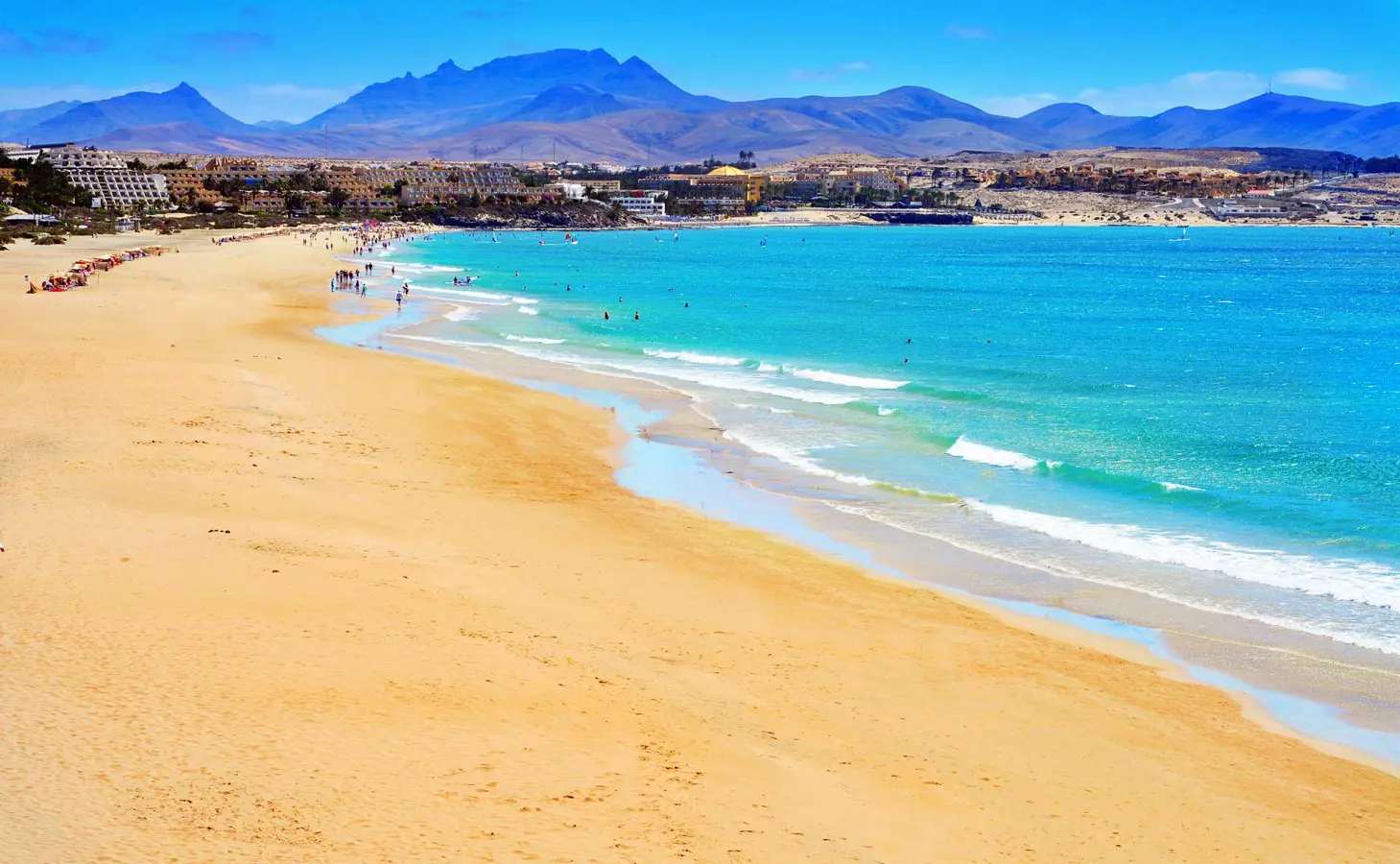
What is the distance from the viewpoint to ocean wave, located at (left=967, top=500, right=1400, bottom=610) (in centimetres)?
1488

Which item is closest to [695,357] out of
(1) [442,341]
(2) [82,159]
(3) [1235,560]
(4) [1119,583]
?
(1) [442,341]

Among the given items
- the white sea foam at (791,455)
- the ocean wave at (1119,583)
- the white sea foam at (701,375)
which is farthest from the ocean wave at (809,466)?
the white sea foam at (701,375)

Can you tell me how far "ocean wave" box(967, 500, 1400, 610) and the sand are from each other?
395cm

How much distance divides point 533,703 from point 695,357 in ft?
94.2

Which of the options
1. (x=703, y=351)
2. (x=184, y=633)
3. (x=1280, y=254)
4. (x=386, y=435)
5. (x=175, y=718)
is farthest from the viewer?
(x=1280, y=254)

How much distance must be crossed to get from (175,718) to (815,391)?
23336 mm

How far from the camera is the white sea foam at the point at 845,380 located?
3195 centimetres

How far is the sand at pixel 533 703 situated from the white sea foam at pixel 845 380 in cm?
1523

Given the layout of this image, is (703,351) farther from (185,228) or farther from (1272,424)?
(185,228)

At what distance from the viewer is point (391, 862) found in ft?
22.9

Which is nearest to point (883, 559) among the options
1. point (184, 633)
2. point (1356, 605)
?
point (1356, 605)

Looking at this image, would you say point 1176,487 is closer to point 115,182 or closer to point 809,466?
point 809,466

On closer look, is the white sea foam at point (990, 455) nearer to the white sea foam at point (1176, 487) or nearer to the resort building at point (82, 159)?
the white sea foam at point (1176, 487)

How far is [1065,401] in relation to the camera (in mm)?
29703
